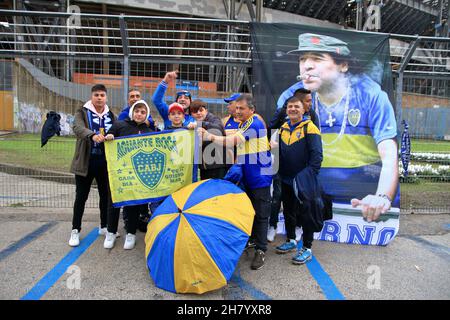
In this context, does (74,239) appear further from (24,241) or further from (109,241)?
(24,241)

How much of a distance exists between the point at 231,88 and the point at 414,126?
11.7 ft

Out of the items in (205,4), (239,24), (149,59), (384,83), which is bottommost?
(384,83)

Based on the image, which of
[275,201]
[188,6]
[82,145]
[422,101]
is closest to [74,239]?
[82,145]

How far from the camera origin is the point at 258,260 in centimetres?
383

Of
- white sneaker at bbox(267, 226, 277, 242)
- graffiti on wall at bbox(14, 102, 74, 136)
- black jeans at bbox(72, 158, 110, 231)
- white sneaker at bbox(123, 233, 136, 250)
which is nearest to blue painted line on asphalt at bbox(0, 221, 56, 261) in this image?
black jeans at bbox(72, 158, 110, 231)

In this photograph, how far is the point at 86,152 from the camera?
13.7 ft

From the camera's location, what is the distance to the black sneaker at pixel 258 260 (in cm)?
379

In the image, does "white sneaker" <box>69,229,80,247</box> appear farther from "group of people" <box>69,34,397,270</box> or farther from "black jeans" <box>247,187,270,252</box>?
"black jeans" <box>247,187,270,252</box>

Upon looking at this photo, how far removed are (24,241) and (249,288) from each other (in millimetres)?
3090

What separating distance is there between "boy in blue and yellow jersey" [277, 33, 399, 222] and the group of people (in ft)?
0.04
